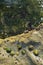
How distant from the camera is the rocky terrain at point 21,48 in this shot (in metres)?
9.63

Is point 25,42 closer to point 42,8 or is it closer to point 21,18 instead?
point 21,18

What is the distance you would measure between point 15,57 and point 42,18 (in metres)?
9.64

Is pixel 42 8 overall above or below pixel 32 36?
below

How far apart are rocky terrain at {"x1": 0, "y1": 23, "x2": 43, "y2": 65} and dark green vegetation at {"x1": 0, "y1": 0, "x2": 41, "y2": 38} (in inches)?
207

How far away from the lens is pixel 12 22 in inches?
674

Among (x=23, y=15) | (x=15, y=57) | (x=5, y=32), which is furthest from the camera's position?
(x=23, y=15)

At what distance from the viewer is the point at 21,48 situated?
34.1ft

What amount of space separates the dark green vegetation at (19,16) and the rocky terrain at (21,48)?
5.25 m

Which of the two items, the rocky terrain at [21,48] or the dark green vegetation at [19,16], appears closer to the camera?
the rocky terrain at [21,48]

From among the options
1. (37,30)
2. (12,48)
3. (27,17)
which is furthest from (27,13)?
(12,48)

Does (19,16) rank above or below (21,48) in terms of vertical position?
below

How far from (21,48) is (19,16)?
7.41 metres

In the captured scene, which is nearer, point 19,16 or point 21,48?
point 21,48

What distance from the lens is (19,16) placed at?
57.5 ft
